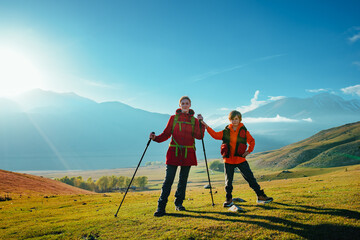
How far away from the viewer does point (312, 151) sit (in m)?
164

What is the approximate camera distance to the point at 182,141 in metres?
9.09

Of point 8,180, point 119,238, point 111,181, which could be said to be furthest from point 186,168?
point 111,181

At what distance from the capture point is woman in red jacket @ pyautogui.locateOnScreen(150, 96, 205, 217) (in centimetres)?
868

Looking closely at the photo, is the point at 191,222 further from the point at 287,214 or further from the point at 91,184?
the point at 91,184

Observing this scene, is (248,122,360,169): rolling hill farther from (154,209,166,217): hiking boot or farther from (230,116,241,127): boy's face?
(154,209,166,217): hiking boot

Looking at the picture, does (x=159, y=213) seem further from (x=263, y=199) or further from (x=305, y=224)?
(x=305, y=224)

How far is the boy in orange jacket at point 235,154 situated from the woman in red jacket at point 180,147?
52.1 inches

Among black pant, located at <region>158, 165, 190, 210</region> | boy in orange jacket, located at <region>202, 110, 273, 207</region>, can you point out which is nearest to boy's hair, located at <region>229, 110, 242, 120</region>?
boy in orange jacket, located at <region>202, 110, 273, 207</region>

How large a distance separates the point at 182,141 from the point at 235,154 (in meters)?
2.52

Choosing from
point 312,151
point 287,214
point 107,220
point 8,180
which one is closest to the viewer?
point 287,214

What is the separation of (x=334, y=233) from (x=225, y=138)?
4.99 meters

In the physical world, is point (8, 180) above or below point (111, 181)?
above

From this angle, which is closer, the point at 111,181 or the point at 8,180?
the point at 8,180

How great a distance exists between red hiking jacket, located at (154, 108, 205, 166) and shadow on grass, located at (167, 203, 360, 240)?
2.28 metres
